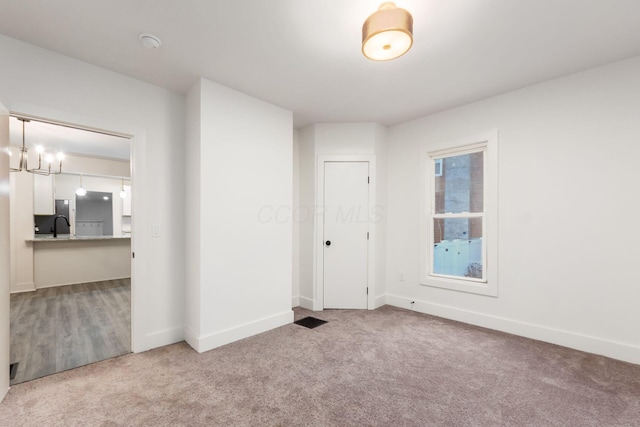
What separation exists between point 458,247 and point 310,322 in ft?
7.16

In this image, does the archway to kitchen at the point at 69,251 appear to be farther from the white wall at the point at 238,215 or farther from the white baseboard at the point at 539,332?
the white baseboard at the point at 539,332

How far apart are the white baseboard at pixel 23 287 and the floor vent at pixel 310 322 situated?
203 inches

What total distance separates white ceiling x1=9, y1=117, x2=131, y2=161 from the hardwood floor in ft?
8.24

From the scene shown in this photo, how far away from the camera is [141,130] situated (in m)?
2.76

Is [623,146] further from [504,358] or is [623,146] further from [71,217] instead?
[71,217]

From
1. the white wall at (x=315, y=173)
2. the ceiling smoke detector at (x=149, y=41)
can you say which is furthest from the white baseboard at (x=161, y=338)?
the ceiling smoke detector at (x=149, y=41)

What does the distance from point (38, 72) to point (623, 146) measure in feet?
16.8

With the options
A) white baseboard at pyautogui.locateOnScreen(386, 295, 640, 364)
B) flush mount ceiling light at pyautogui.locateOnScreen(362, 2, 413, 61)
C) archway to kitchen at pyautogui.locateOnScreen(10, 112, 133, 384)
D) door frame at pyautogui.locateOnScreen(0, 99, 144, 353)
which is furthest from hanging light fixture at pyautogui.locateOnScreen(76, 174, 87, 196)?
white baseboard at pyautogui.locateOnScreen(386, 295, 640, 364)

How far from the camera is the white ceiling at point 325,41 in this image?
73.4 inches

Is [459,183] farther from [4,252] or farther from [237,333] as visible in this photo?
[4,252]

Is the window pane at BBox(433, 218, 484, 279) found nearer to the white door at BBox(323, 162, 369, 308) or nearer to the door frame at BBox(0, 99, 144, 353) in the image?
the white door at BBox(323, 162, 369, 308)

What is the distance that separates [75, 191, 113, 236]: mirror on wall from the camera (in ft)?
19.9

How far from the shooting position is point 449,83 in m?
2.90

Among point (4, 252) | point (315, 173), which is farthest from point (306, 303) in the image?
point (4, 252)
